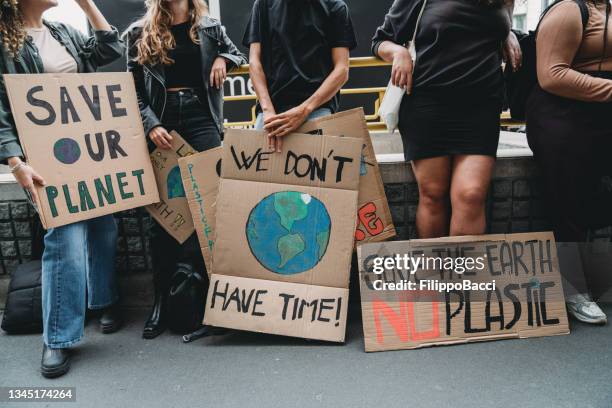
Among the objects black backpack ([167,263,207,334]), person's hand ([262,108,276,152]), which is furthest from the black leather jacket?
black backpack ([167,263,207,334])

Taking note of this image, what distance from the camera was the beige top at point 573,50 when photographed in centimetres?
227

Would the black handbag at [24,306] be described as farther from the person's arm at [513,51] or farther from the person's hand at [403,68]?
the person's arm at [513,51]

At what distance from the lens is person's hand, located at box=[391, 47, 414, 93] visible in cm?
234

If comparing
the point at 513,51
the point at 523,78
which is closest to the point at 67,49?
the point at 513,51

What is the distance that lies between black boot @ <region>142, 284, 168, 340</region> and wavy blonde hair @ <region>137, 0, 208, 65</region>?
4.09 ft

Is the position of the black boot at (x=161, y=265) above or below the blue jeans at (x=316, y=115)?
below

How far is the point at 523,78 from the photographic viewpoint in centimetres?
260

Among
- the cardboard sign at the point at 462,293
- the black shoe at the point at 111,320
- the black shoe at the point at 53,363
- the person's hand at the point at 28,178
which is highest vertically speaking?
the person's hand at the point at 28,178

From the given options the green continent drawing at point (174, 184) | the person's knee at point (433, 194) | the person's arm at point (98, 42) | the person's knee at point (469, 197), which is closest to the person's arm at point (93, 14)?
the person's arm at point (98, 42)

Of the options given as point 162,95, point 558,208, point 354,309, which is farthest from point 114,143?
point 558,208

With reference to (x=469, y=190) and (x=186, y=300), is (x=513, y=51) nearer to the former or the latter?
(x=469, y=190)

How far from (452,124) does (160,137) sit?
4.96 ft

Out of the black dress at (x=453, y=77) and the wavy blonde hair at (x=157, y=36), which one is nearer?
the black dress at (x=453, y=77)

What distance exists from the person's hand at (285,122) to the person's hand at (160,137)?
21.8 inches
